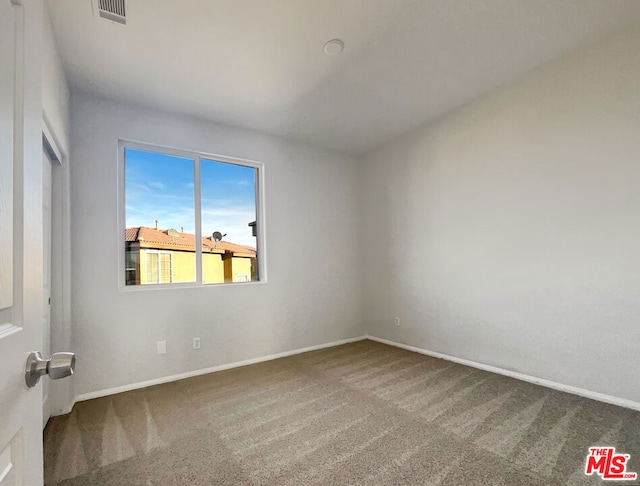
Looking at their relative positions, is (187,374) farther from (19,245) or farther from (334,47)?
(334,47)

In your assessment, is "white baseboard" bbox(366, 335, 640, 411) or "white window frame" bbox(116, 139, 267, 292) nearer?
"white baseboard" bbox(366, 335, 640, 411)

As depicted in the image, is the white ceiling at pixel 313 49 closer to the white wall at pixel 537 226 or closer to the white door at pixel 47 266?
the white wall at pixel 537 226

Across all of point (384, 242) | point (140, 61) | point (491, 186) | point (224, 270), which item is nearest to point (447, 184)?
point (491, 186)

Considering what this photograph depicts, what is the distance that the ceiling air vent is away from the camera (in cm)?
187

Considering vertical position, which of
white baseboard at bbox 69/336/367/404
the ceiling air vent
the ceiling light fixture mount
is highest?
the ceiling air vent

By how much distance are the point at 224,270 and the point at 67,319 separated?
1.44 m

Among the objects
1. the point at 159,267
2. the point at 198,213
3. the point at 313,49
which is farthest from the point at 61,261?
the point at 313,49

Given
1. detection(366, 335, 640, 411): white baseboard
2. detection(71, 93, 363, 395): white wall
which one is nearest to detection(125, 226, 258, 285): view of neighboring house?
detection(71, 93, 363, 395): white wall

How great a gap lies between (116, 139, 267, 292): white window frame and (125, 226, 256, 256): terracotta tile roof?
7cm

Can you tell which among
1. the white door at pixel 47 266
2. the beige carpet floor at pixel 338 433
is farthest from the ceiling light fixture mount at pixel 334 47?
the beige carpet floor at pixel 338 433

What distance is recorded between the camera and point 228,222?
360 cm

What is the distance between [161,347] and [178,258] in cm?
89

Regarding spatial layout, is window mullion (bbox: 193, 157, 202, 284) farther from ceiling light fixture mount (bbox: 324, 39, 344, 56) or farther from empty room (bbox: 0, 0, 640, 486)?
ceiling light fixture mount (bbox: 324, 39, 344, 56)

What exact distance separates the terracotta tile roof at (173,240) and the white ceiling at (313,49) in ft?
4.07
